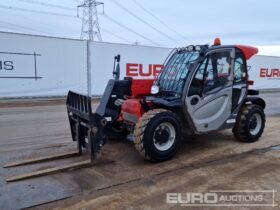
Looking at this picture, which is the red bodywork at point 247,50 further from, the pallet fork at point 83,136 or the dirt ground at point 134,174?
the pallet fork at point 83,136

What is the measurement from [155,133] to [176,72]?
1437 mm

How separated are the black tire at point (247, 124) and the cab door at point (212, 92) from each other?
467mm

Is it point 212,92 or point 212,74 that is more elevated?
point 212,74

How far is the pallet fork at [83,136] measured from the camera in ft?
16.1

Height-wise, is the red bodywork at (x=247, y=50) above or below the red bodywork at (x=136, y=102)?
above

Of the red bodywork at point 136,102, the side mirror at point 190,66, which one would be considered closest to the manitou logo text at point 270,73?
the red bodywork at point 136,102

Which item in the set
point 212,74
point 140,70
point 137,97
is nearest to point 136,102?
point 137,97

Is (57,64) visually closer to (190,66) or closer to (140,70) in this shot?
(140,70)

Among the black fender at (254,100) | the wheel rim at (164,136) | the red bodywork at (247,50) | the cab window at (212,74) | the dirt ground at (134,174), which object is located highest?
the red bodywork at (247,50)

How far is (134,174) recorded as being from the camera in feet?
16.0

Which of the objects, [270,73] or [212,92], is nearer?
[212,92]

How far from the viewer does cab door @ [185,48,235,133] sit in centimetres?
576

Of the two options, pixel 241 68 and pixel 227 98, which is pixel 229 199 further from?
pixel 241 68

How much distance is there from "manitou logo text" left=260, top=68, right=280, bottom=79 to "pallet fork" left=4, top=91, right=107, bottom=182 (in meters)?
19.8
